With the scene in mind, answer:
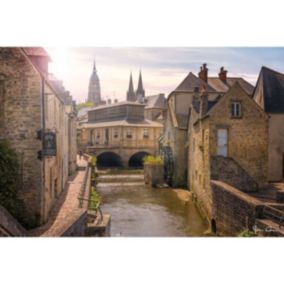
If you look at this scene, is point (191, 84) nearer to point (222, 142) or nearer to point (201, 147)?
point (201, 147)

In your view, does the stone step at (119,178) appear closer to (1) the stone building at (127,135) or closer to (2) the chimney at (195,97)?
(1) the stone building at (127,135)

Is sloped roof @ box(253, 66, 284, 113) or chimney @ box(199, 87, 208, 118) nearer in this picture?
chimney @ box(199, 87, 208, 118)

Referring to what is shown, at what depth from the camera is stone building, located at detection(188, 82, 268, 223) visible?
1509cm

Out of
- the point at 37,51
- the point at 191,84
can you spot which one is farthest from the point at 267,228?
the point at 191,84

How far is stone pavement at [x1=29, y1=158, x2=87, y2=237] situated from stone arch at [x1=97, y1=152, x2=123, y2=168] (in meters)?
20.7

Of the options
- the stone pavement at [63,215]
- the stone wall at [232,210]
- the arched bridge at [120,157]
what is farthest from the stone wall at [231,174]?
the arched bridge at [120,157]

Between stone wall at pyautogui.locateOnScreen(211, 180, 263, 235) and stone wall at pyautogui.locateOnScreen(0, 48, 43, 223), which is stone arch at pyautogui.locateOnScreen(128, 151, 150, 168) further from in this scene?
stone wall at pyautogui.locateOnScreen(0, 48, 43, 223)

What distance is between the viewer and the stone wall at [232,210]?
32.6 ft

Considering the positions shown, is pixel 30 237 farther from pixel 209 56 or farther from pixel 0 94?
pixel 209 56

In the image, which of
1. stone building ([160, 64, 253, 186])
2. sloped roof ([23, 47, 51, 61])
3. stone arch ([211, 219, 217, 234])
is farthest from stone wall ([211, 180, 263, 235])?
Answer: stone building ([160, 64, 253, 186])

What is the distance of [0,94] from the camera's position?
936 centimetres

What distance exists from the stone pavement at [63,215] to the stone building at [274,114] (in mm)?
8802

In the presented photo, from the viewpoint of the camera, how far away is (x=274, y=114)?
661 inches

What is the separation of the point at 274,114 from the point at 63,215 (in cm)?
1076
